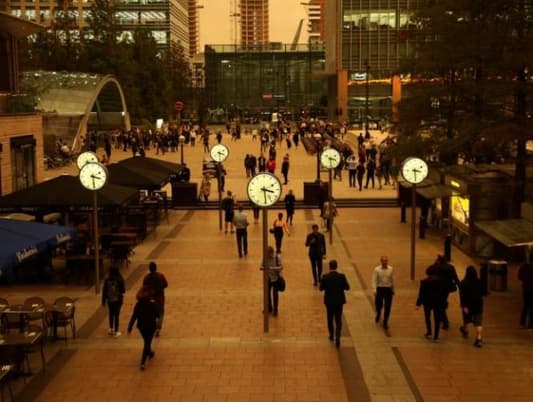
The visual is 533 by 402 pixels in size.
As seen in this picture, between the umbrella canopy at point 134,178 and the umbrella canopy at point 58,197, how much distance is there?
4.27m

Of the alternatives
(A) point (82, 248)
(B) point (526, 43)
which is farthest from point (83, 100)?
(B) point (526, 43)

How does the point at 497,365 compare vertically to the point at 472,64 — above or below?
below

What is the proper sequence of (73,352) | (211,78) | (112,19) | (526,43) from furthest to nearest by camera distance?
(211,78) < (112,19) < (526,43) < (73,352)

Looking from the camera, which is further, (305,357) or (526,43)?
(526,43)

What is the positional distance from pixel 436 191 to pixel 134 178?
9.65 metres

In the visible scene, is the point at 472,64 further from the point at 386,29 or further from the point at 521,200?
the point at 386,29

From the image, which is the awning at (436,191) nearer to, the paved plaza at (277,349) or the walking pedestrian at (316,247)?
the paved plaza at (277,349)

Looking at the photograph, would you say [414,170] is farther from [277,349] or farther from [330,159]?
[277,349]

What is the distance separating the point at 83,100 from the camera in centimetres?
6031

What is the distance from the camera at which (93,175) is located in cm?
1689

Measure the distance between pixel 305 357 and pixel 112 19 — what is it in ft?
246

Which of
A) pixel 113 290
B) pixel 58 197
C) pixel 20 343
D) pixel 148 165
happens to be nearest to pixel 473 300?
pixel 113 290

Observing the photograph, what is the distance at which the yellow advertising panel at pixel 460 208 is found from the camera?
2091 cm

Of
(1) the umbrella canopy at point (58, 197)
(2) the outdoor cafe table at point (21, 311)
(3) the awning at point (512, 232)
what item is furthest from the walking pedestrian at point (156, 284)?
(3) the awning at point (512, 232)
